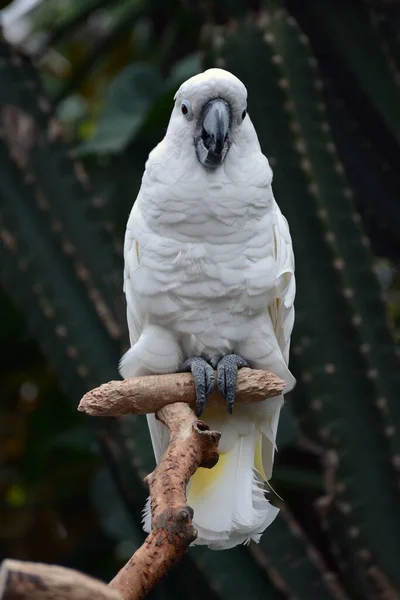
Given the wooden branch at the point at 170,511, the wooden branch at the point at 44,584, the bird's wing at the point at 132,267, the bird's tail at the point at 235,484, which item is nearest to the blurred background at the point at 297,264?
the bird's tail at the point at 235,484

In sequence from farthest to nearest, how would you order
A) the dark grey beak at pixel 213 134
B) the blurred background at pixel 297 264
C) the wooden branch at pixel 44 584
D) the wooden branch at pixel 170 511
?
1. the blurred background at pixel 297 264
2. the dark grey beak at pixel 213 134
3. the wooden branch at pixel 170 511
4. the wooden branch at pixel 44 584

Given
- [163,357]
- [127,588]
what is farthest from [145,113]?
[127,588]

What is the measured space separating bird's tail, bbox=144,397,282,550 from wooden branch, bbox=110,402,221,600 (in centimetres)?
30

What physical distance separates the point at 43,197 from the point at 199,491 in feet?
3.77

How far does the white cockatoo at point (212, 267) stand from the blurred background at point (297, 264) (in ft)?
1.92

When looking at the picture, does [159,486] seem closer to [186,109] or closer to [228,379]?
[228,379]

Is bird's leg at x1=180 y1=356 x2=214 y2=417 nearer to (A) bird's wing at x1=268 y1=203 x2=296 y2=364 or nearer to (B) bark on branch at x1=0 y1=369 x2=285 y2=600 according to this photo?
(B) bark on branch at x1=0 y1=369 x2=285 y2=600

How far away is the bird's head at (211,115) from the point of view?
5.33ft

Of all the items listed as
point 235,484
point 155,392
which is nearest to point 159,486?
point 155,392

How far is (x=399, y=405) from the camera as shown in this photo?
7.86 feet

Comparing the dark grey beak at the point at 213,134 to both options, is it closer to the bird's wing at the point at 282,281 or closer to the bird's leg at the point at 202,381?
the bird's wing at the point at 282,281

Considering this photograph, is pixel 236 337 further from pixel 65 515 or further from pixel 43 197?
pixel 65 515

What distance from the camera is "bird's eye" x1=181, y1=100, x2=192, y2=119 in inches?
66.0

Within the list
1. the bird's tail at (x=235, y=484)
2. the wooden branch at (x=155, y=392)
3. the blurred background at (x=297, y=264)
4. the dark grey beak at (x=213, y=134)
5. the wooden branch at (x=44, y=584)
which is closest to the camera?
the wooden branch at (x=44, y=584)
